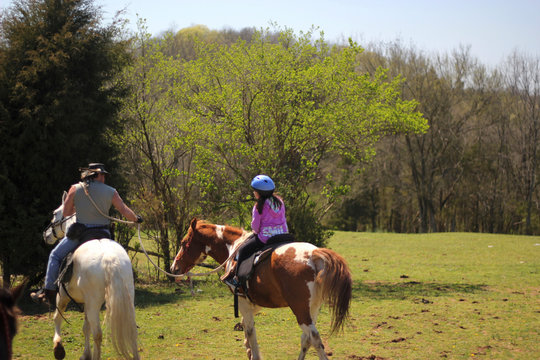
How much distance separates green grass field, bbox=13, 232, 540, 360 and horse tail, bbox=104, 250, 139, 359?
5.97ft

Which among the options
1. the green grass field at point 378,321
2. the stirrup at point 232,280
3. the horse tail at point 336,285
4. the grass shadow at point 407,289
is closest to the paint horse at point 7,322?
the horse tail at point 336,285

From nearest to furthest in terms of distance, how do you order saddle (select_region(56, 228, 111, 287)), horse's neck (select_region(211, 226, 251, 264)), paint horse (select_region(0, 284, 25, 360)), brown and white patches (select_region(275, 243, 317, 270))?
paint horse (select_region(0, 284, 25, 360))
brown and white patches (select_region(275, 243, 317, 270))
saddle (select_region(56, 228, 111, 287))
horse's neck (select_region(211, 226, 251, 264))

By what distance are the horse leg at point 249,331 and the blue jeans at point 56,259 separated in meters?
2.36

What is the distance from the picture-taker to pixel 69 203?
716 centimetres

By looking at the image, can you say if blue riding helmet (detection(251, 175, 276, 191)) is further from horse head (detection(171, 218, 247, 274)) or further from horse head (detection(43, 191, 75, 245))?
horse head (detection(43, 191, 75, 245))

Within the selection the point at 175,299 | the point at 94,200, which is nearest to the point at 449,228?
the point at 175,299

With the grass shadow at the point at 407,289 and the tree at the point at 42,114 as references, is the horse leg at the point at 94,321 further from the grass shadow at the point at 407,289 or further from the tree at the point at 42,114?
the grass shadow at the point at 407,289

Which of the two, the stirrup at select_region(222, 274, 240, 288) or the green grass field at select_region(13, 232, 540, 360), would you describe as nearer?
the stirrup at select_region(222, 274, 240, 288)

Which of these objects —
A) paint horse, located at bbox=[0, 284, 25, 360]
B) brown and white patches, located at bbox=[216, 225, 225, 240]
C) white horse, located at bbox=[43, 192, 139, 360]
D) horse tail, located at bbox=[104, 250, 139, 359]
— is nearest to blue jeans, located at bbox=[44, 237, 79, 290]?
white horse, located at bbox=[43, 192, 139, 360]

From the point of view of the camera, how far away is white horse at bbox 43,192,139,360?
20.0 feet

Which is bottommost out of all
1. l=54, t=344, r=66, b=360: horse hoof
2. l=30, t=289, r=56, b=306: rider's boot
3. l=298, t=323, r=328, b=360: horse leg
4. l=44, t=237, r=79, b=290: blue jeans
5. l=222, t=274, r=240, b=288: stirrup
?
l=54, t=344, r=66, b=360: horse hoof

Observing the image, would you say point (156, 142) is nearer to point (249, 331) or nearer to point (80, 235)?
point (80, 235)

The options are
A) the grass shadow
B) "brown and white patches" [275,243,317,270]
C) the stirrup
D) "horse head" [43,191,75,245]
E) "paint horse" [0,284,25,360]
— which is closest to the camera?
"paint horse" [0,284,25,360]

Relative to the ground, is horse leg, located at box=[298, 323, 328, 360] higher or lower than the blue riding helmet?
lower
